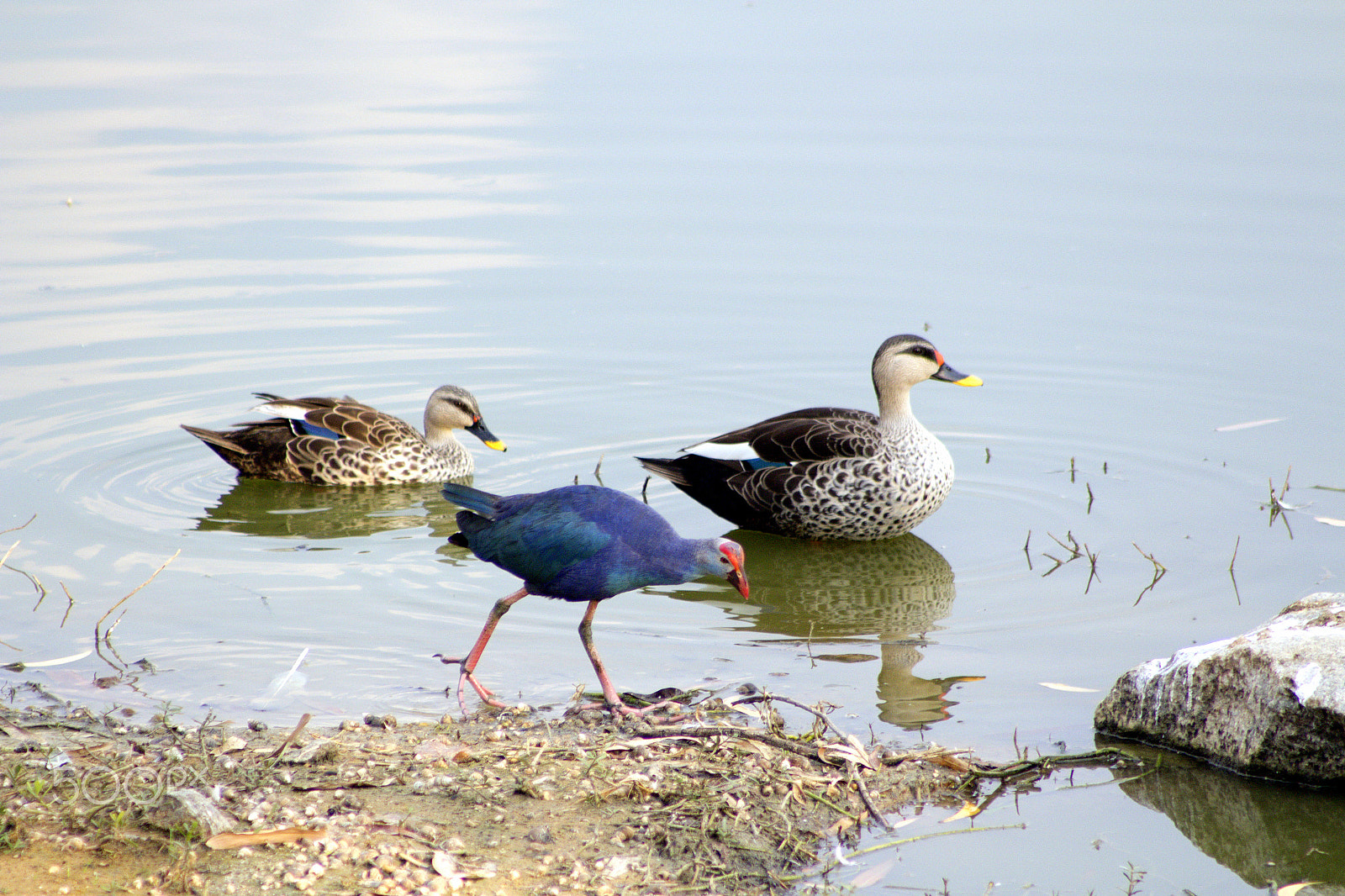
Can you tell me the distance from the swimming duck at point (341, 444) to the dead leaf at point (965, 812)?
17.7 ft

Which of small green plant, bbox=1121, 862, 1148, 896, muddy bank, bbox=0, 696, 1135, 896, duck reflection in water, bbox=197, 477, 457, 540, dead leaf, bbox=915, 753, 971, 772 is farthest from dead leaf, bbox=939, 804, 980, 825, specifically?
duck reflection in water, bbox=197, 477, 457, 540

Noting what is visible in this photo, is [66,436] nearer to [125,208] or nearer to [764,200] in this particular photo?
[125,208]

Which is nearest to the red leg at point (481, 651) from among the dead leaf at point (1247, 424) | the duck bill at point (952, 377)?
the duck bill at point (952, 377)

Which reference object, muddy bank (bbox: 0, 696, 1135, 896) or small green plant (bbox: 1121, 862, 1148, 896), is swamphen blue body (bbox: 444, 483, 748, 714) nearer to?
muddy bank (bbox: 0, 696, 1135, 896)

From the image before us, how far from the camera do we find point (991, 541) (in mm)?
8422

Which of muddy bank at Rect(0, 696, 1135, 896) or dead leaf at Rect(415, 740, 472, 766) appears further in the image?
dead leaf at Rect(415, 740, 472, 766)

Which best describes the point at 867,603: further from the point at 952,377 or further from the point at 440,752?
the point at 440,752

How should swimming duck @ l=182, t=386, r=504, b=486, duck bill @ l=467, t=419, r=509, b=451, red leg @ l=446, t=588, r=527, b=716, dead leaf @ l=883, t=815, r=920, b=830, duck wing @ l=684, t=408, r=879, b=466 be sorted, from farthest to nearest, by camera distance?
duck bill @ l=467, t=419, r=509, b=451
swimming duck @ l=182, t=386, r=504, b=486
duck wing @ l=684, t=408, r=879, b=466
red leg @ l=446, t=588, r=527, b=716
dead leaf @ l=883, t=815, r=920, b=830

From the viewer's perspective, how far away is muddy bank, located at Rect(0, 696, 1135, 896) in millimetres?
4367

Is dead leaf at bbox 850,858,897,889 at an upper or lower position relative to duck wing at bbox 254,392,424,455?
lower

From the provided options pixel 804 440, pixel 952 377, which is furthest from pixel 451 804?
pixel 952 377

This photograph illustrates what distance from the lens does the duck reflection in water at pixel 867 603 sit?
643cm

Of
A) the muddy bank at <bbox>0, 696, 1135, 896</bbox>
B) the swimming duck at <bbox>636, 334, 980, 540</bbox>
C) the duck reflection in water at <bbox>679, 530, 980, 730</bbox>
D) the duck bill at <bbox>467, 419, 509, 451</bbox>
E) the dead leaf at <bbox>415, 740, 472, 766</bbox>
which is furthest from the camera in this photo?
the duck bill at <bbox>467, 419, 509, 451</bbox>

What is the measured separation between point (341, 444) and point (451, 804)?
527 centimetres
